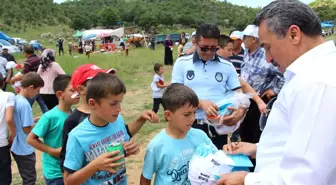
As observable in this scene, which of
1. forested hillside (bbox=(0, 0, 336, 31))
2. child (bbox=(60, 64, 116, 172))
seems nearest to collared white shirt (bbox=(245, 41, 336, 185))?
child (bbox=(60, 64, 116, 172))

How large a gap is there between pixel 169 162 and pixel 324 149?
4.32 feet

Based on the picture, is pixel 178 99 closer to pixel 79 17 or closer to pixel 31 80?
pixel 31 80

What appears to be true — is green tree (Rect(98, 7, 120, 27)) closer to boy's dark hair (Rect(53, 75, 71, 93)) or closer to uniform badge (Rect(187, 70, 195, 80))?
boy's dark hair (Rect(53, 75, 71, 93))

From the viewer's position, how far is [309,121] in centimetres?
139

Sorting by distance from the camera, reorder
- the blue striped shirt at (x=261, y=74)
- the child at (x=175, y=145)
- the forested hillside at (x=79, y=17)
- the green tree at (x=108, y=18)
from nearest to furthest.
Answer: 1. the child at (x=175, y=145)
2. the blue striped shirt at (x=261, y=74)
3. the forested hillside at (x=79, y=17)
4. the green tree at (x=108, y=18)

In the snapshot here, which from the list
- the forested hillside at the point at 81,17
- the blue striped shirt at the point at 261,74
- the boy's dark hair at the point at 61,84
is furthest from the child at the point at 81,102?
the forested hillside at the point at 81,17

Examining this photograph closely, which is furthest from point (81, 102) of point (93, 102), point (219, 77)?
point (219, 77)

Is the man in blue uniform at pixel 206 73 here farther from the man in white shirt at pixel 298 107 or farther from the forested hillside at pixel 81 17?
the forested hillside at pixel 81 17

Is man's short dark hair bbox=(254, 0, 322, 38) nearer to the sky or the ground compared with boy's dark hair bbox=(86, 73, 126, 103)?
nearer to the sky

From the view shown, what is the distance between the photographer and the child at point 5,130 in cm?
376

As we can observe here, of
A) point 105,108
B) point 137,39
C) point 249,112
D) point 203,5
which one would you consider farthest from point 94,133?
point 203,5

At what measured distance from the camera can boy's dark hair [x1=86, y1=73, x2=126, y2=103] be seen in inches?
92.7

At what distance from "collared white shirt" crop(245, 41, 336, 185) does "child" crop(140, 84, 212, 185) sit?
0.95 meters

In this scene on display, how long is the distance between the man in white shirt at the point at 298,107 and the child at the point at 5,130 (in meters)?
2.71
